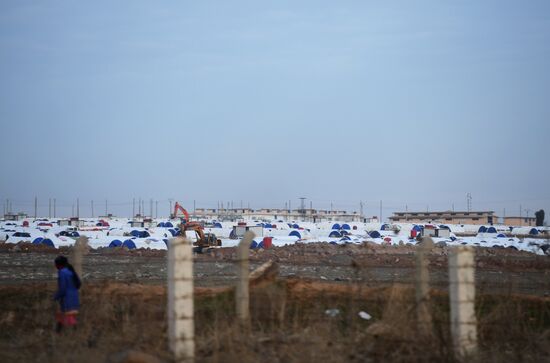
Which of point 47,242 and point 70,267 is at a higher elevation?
point 70,267

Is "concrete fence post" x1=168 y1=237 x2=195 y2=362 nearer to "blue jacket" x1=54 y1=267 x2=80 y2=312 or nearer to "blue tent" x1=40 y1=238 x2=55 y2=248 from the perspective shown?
"blue jacket" x1=54 y1=267 x2=80 y2=312

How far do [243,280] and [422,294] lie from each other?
241 cm

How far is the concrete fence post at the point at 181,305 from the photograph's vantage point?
26.5 ft

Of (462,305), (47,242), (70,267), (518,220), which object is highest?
(70,267)

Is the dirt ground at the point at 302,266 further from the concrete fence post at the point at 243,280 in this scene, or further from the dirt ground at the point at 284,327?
the concrete fence post at the point at 243,280

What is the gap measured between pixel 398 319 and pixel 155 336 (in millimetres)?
3163

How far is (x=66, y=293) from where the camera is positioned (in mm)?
10938

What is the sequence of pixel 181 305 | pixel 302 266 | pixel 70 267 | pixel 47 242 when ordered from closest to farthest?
pixel 181 305 < pixel 70 267 < pixel 302 266 < pixel 47 242

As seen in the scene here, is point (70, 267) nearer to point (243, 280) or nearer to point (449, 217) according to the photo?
point (243, 280)

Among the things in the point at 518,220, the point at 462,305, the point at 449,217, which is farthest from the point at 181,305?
the point at 518,220

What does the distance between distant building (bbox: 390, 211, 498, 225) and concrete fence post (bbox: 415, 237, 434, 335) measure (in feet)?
302

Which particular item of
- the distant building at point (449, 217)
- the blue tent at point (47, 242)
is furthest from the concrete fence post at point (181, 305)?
the distant building at point (449, 217)

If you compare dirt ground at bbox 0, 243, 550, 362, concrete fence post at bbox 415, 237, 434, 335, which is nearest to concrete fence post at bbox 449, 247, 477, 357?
dirt ground at bbox 0, 243, 550, 362

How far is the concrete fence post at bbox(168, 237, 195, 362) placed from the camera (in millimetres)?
8062
